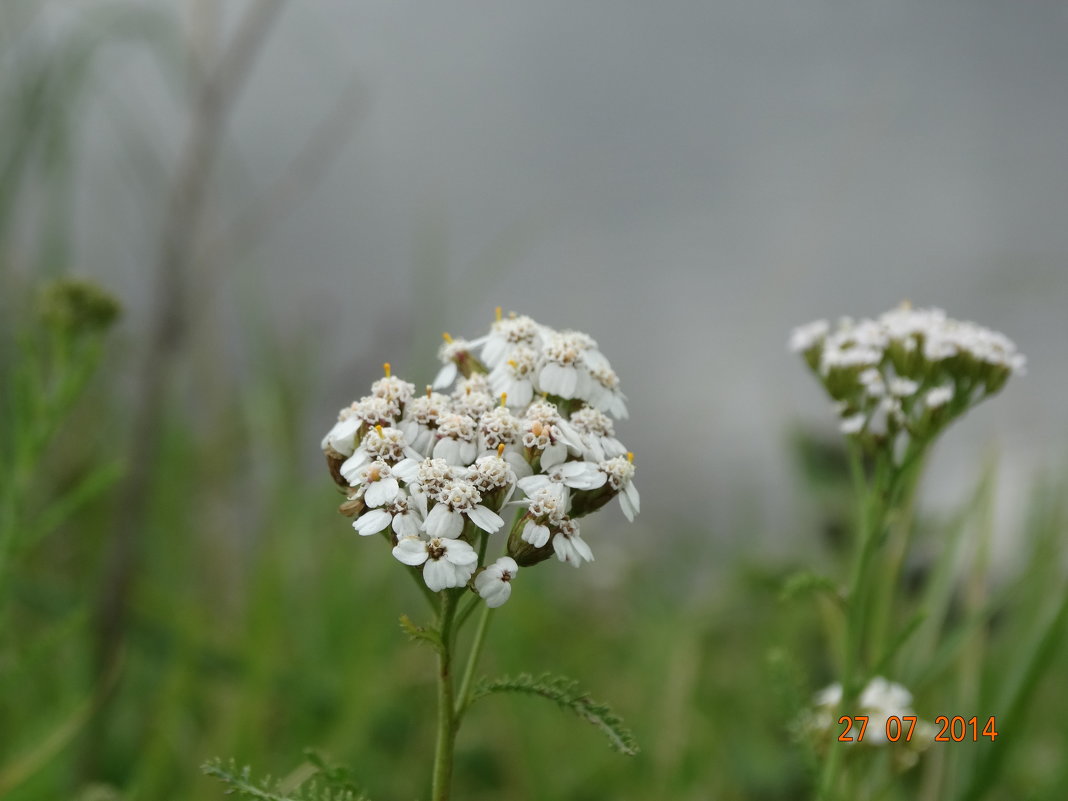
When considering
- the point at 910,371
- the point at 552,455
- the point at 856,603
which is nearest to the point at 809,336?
the point at 910,371

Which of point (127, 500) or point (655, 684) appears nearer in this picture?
point (127, 500)

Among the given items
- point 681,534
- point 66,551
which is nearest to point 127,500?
point 66,551

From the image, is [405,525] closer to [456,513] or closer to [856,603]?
[456,513]

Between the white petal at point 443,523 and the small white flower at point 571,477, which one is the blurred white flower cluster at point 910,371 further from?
the white petal at point 443,523

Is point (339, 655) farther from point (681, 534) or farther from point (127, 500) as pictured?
point (681, 534)

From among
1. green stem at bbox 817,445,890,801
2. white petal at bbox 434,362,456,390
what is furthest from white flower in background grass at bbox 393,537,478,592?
green stem at bbox 817,445,890,801

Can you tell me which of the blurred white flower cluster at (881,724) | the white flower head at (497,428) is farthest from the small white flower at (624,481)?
the blurred white flower cluster at (881,724)

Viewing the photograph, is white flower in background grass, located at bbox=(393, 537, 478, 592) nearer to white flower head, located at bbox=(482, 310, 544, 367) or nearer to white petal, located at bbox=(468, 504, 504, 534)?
white petal, located at bbox=(468, 504, 504, 534)
